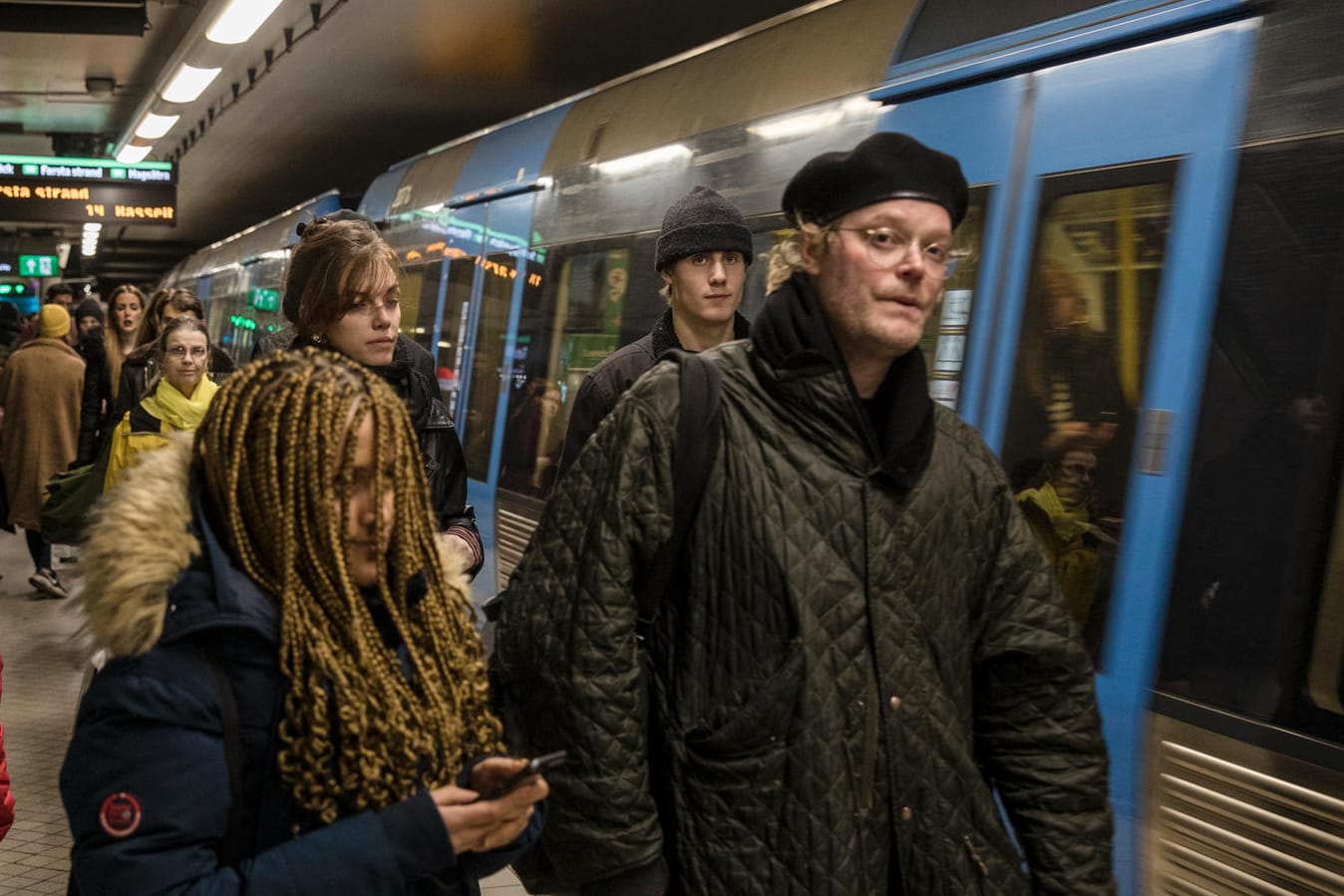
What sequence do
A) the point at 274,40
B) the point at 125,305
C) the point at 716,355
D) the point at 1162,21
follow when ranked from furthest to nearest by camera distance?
the point at 274,40
the point at 125,305
the point at 1162,21
the point at 716,355

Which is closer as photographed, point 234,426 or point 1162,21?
point 234,426

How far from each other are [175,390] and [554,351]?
2698 millimetres

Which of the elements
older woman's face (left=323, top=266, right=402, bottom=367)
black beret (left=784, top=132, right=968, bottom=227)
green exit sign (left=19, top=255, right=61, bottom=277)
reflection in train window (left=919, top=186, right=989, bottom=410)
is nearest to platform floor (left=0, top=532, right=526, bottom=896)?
older woman's face (left=323, top=266, right=402, bottom=367)

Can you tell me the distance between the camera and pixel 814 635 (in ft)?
6.48

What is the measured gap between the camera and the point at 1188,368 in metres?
3.33

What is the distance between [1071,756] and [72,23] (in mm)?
11855

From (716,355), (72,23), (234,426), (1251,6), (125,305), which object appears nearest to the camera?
(234,426)

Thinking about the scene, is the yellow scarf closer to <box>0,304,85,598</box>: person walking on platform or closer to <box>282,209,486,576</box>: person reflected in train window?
<box>282,209,486,576</box>: person reflected in train window

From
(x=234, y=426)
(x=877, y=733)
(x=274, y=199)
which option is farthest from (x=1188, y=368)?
(x=274, y=199)

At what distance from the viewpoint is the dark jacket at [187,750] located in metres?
1.51

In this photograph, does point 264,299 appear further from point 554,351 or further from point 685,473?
point 685,473

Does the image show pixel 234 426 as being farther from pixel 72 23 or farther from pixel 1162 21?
pixel 72 23

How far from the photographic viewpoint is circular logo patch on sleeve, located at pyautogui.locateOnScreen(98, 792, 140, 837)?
1498 millimetres

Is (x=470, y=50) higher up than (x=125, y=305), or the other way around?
(x=470, y=50)
